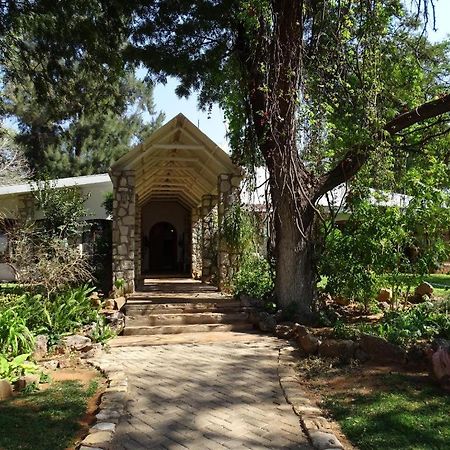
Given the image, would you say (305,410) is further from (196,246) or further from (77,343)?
(196,246)

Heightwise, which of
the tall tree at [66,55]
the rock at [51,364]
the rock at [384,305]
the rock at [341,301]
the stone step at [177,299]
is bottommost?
the rock at [51,364]

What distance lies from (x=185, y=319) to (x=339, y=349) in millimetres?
3601

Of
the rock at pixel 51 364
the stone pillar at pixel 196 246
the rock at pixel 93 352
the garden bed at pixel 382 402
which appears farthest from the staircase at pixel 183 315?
the stone pillar at pixel 196 246

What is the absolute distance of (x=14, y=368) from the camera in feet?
17.7

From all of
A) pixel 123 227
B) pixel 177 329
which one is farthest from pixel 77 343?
pixel 123 227

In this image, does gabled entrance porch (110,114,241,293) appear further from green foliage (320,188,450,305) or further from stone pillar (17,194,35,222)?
stone pillar (17,194,35,222)

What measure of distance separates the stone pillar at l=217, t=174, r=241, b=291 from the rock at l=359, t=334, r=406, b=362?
18.5 feet

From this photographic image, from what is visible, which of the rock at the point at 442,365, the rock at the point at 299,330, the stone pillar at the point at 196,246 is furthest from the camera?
the stone pillar at the point at 196,246

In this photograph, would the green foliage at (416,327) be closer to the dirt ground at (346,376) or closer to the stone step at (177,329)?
the dirt ground at (346,376)

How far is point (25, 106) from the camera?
996 inches

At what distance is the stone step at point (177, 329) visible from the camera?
28.4ft

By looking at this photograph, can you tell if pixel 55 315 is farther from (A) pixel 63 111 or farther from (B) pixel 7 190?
(B) pixel 7 190

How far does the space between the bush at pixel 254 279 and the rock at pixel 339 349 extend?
10.9 ft

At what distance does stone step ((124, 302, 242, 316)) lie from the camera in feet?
30.5
